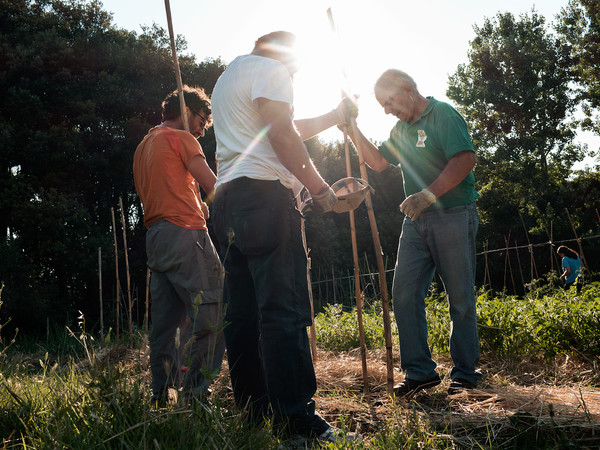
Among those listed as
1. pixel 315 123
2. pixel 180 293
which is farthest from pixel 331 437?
pixel 315 123

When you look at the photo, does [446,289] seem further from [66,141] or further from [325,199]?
[66,141]

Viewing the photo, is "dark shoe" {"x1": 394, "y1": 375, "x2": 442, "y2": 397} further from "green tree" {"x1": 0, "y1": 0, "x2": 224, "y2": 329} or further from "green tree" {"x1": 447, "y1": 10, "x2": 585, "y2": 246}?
"green tree" {"x1": 447, "y1": 10, "x2": 585, "y2": 246}

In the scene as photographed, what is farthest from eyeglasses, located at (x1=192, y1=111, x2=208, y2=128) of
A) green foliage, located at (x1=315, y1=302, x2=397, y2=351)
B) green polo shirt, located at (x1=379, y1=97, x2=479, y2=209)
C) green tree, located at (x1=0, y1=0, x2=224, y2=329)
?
green tree, located at (x1=0, y1=0, x2=224, y2=329)

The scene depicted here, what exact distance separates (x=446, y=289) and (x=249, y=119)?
57.4 inches

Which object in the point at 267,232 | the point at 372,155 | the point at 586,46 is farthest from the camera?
the point at 586,46

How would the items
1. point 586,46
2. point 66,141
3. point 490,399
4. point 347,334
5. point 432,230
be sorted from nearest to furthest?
point 490,399 < point 432,230 < point 347,334 < point 66,141 < point 586,46

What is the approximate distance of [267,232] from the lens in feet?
6.05

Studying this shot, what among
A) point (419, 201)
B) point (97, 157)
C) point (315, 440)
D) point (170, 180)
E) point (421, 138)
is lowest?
point (315, 440)

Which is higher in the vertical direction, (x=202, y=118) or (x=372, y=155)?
(x=202, y=118)

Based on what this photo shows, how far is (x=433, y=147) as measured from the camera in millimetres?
2848

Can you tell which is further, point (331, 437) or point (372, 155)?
point (372, 155)

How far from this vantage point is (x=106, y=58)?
13.1 meters

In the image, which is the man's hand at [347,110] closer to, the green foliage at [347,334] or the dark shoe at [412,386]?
the dark shoe at [412,386]

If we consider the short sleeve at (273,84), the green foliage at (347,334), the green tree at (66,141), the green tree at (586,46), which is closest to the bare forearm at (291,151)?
the short sleeve at (273,84)
